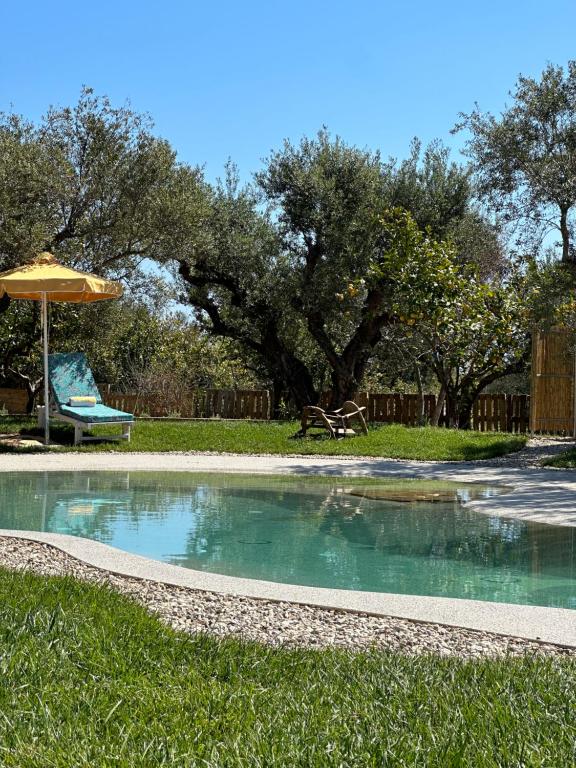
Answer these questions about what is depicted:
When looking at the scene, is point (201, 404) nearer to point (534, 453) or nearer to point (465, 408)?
point (465, 408)

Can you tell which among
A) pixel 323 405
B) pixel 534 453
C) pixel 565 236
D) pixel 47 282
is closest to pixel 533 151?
pixel 565 236

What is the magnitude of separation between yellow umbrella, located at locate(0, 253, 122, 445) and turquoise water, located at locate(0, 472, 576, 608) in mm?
4074

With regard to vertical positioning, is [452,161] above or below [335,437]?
above

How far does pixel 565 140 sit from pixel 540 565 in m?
9.64

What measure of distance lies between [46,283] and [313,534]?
834 cm

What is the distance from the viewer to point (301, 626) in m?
4.64

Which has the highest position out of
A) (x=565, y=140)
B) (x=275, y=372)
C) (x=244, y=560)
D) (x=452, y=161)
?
(x=452, y=161)

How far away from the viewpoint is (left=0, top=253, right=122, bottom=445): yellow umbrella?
1445cm

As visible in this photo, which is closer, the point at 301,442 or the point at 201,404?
the point at 301,442

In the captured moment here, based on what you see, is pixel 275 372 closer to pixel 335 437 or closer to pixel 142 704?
pixel 335 437

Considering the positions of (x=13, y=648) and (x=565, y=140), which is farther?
(x=565, y=140)

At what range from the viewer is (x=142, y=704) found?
3049mm

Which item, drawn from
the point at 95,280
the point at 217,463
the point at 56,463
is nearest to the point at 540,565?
the point at 217,463

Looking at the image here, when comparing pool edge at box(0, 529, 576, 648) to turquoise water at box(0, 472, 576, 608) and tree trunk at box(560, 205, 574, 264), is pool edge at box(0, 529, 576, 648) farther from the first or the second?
tree trunk at box(560, 205, 574, 264)
